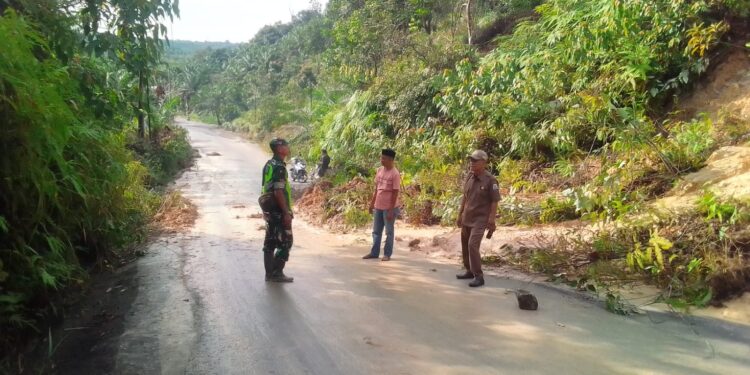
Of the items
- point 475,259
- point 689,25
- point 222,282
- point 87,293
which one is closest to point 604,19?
point 689,25

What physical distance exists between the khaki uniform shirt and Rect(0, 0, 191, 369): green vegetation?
13.4 feet

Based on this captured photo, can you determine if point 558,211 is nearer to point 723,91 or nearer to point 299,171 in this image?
point 723,91

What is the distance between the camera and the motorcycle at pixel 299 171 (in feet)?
69.8

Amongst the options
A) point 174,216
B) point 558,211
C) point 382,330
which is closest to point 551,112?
point 558,211

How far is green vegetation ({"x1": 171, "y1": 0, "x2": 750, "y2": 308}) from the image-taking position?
8.05 meters

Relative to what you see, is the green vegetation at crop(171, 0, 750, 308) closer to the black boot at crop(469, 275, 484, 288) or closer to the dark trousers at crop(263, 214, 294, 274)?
the black boot at crop(469, 275, 484, 288)

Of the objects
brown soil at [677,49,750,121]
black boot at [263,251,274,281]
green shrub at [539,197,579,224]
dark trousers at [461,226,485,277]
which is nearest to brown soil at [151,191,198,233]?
black boot at [263,251,274,281]

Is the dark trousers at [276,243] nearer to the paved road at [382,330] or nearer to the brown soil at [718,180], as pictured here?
the paved road at [382,330]

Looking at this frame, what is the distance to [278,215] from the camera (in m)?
6.46

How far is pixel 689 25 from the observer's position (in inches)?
380

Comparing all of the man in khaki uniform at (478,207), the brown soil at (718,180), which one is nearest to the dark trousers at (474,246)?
the man in khaki uniform at (478,207)

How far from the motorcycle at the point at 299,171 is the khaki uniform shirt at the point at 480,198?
15.5 metres

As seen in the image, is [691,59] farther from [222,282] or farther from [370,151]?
[222,282]

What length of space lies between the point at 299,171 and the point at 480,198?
1570cm
